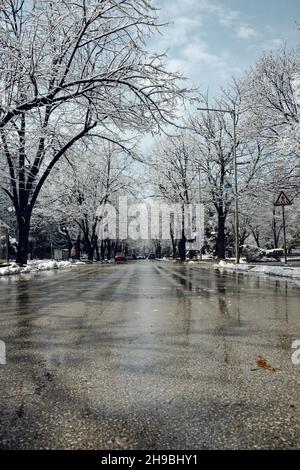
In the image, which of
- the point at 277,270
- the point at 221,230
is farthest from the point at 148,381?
the point at 221,230

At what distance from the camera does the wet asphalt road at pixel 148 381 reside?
218 centimetres

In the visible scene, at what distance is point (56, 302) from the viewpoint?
309 inches

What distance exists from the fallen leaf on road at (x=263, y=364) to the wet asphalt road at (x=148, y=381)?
64 mm

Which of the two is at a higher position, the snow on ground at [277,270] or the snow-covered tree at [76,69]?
the snow-covered tree at [76,69]

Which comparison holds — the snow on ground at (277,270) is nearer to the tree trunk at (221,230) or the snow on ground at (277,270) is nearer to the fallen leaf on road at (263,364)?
the fallen leaf on road at (263,364)

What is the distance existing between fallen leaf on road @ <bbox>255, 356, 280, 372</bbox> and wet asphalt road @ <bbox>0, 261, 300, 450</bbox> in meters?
0.06

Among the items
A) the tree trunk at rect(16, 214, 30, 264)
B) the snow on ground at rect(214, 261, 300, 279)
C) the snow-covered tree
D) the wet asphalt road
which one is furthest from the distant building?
the wet asphalt road

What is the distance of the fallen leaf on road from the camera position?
3.41m

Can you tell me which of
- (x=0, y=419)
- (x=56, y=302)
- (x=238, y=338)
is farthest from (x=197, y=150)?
(x=0, y=419)

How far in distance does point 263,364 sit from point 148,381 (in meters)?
1.13

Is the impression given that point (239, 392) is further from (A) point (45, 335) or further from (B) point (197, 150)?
(B) point (197, 150)

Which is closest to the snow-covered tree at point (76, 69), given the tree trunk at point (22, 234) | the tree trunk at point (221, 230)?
the tree trunk at point (22, 234)

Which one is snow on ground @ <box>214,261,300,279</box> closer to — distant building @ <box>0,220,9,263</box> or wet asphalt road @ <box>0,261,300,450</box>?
wet asphalt road @ <box>0,261,300,450</box>
